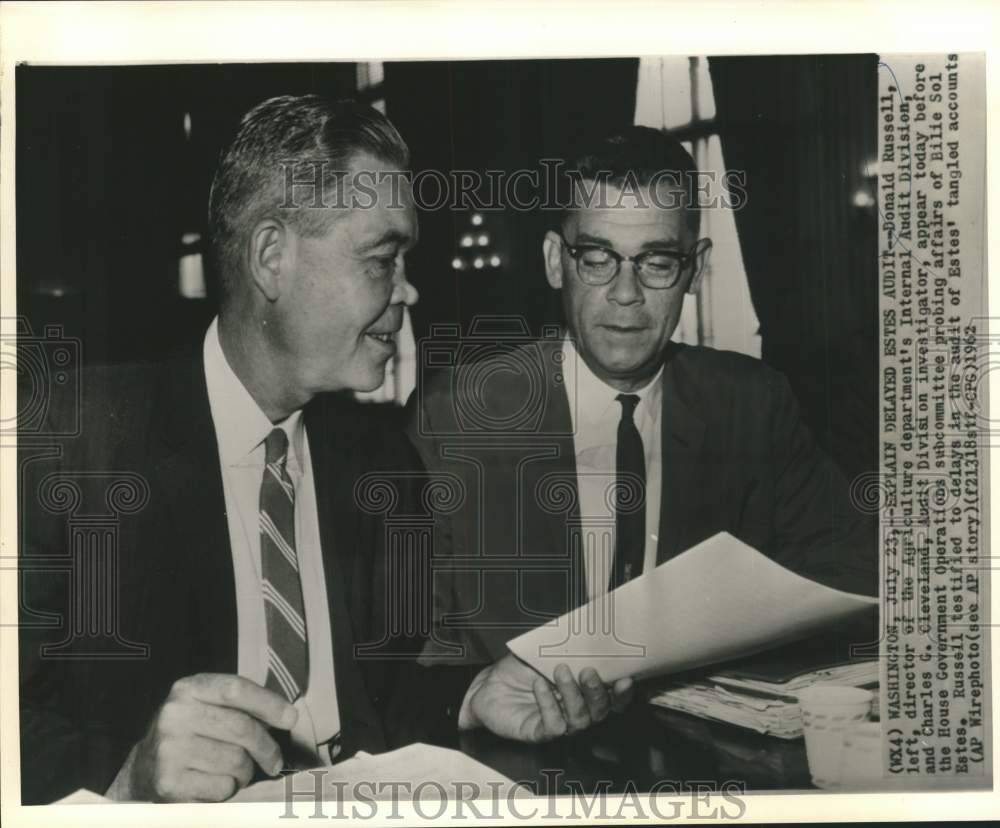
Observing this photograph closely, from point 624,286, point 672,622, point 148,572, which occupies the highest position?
point 624,286

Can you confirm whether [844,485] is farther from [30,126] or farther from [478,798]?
[30,126]

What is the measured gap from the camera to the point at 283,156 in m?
2.57

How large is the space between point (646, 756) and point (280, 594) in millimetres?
912

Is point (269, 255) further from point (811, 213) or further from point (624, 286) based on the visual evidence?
point (811, 213)

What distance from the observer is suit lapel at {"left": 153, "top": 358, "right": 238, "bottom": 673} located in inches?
102

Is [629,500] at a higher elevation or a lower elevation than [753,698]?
higher

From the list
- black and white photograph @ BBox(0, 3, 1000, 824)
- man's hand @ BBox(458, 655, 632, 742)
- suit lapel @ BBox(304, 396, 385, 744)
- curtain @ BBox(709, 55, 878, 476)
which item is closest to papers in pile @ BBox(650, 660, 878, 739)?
black and white photograph @ BBox(0, 3, 1000, 824)

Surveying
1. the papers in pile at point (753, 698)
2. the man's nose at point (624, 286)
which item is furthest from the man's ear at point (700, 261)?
the papers in pile at point (753, 698)

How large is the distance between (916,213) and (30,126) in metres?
2.02

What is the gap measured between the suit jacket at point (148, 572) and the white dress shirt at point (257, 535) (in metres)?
0.02

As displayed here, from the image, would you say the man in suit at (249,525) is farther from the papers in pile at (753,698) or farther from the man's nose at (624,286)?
the papers in pile at (753,698)

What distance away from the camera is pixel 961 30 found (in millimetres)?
2633

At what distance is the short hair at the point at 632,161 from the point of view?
260 cm

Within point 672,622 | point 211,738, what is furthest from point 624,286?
point 211,738
